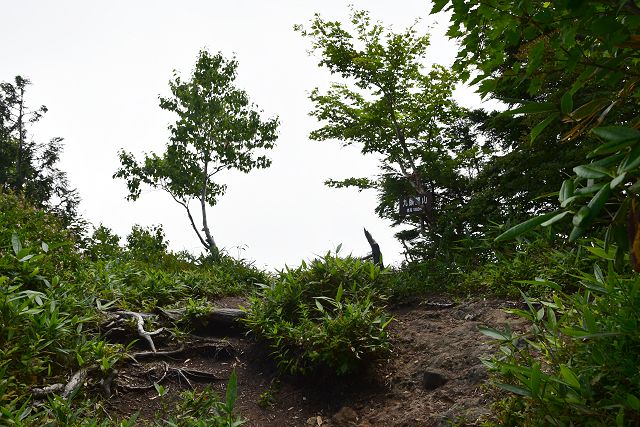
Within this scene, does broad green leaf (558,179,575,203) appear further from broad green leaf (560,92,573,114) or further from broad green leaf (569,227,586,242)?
broad green leaf (560,92,573,114)

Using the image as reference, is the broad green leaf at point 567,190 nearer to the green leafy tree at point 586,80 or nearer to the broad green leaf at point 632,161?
the green leafy tree at point 586,80

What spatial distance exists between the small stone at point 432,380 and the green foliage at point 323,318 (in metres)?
0.56

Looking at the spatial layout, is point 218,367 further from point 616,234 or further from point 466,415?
point 616,234

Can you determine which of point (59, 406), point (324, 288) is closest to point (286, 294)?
point (324, 288)

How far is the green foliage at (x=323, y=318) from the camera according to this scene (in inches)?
171

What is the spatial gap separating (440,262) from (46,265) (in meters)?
5.33

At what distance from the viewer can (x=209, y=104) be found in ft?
62.9

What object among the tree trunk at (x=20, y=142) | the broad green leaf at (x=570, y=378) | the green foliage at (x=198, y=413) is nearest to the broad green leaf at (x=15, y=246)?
the green foliage at (x=198, y=413)

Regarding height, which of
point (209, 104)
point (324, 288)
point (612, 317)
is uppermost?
point (209, 104)

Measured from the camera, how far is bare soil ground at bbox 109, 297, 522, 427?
11.6 feet

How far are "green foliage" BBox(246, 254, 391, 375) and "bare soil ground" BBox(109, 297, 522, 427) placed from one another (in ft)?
0.64

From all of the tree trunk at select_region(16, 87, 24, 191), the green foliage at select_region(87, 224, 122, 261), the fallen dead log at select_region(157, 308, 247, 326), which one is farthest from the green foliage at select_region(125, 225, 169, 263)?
the tree trunk at select_region(16, 87, 24, 191)

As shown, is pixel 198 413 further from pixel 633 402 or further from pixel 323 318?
pixel 633 402

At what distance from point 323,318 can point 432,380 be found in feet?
4.15
